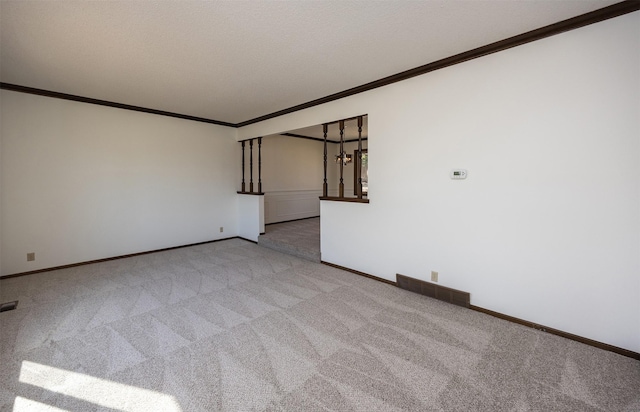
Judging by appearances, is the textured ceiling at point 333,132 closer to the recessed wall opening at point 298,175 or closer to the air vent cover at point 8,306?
the recessed wall opening at point 298,175

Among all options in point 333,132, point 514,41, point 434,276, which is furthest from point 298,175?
point 514,41

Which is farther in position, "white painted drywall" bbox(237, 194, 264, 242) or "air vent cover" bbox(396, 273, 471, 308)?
"white painted drywall" bbox(237, 194, 264, 242)

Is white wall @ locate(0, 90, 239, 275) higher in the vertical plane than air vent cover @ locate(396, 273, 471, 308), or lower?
higher

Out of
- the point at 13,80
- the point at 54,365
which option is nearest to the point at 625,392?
the point at 54,365

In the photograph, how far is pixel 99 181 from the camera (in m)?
4.62

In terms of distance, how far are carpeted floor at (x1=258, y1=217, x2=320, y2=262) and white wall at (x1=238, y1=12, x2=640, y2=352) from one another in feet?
5.14

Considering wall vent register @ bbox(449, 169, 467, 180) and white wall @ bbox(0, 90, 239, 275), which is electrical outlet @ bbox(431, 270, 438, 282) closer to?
wall vent register @ bbox(449, 169, 467, 180)

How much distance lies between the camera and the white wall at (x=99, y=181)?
13.0ft

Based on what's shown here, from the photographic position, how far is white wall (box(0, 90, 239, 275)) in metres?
3.95

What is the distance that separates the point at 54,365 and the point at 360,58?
385cm

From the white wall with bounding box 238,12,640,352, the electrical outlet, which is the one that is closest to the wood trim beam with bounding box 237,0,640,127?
the white wall with bounding box 238,12,640,352

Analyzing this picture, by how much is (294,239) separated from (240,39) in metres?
3.73

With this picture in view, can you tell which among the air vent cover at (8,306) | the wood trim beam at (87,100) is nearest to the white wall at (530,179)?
the wood trim beam at (87,100)

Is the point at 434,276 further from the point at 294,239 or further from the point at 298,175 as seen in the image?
the point at 298,175
